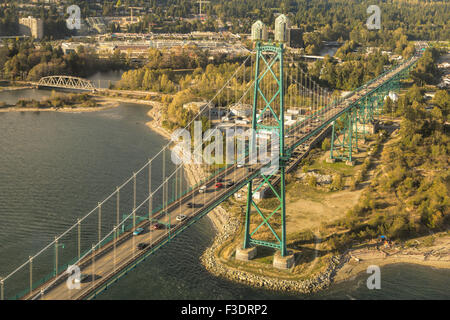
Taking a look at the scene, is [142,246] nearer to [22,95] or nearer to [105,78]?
[22,95]

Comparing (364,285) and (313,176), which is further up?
(313,176)

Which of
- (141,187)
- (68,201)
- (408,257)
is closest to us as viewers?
(408,257)

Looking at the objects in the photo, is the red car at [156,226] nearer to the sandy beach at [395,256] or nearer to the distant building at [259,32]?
the sandy beach at [395,256]

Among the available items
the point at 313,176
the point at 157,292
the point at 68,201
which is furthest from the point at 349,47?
the point at 157,292

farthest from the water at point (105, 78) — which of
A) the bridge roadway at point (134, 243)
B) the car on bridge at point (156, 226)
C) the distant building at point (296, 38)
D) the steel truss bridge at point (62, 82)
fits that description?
the car on bridge at point (156, 226)

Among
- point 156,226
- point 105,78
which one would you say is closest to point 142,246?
point 156,226

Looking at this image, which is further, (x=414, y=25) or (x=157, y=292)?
(x=414, y=25)

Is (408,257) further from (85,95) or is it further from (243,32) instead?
(243,32)
